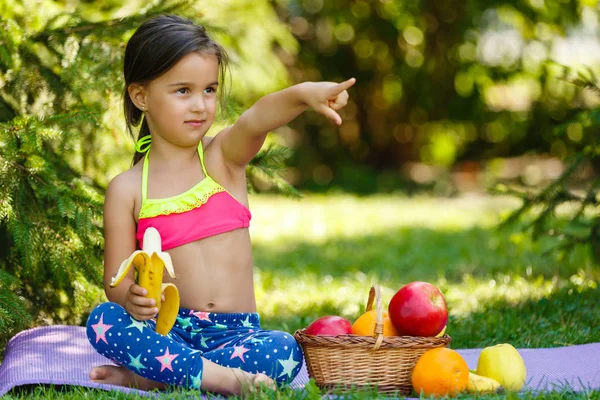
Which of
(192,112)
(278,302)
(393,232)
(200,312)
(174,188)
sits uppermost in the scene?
(192,112)

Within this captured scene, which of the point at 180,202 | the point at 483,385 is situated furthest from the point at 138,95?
the point at 483,385

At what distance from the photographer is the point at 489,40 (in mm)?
11594

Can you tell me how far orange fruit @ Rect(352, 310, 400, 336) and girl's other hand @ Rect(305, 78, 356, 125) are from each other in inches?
27.7

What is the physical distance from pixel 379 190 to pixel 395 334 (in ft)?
26.3

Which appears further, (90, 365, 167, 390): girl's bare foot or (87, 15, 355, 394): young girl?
(90, 365, 167, 390): girl's bare foot

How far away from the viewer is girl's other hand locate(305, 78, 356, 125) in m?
2.62

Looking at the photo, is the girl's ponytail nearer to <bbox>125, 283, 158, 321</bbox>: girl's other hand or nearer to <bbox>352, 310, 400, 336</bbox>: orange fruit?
<bbox>125, 283, 158, 321</bbox>: girl's other hand

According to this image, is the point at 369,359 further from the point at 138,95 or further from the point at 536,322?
the point at 536,322

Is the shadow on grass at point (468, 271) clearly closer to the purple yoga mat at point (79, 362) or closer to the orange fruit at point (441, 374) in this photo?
the purple yoga mat at point (79, 362)

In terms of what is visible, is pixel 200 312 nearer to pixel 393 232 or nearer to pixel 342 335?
pixel 342 335

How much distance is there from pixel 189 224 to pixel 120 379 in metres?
0.60

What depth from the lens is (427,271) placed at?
562 cm

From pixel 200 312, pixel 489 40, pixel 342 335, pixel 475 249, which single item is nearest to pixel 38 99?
pixel 200 312

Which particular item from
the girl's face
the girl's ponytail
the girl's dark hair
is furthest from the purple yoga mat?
the girl's dark hair
